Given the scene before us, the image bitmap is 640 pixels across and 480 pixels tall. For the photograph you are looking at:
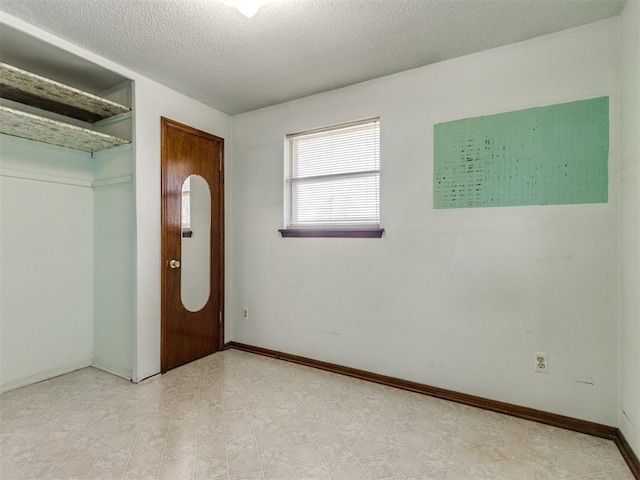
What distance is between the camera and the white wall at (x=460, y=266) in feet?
6.42

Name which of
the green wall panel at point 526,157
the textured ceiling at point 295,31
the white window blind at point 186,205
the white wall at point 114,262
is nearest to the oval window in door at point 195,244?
the white window blind at point 186,205

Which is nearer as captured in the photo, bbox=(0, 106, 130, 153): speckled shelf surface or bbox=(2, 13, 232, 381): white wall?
bbox=(0, 106, 130, 153): speckled shelf surface

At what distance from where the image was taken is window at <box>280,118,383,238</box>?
2.69 meters

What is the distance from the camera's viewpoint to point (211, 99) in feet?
9.98

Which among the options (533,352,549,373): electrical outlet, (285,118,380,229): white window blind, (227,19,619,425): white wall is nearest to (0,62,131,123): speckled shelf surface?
(227,19,619,425): white wall

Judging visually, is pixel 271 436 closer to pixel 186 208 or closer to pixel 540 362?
pixel 540 362

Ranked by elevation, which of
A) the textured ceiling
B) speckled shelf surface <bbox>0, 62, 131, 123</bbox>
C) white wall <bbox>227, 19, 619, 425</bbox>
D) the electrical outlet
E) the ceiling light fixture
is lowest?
the electrical outlet

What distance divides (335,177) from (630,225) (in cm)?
195

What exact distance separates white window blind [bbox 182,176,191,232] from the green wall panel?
2.15 meters

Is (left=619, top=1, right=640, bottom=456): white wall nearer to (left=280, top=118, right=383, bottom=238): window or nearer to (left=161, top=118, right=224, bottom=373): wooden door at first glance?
(left=280, top=118, right=383, bottom=238): window

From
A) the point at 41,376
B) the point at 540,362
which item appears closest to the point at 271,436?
the point at 540,362

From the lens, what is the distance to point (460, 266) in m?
2.32

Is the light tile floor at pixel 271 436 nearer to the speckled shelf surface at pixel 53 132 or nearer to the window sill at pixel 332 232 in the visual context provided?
the window sill at pixel 332 232

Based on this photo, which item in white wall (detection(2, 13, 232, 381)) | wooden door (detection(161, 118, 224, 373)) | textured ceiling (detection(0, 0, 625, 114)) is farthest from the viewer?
wooden door (detection(161, 118, 224, 373))
